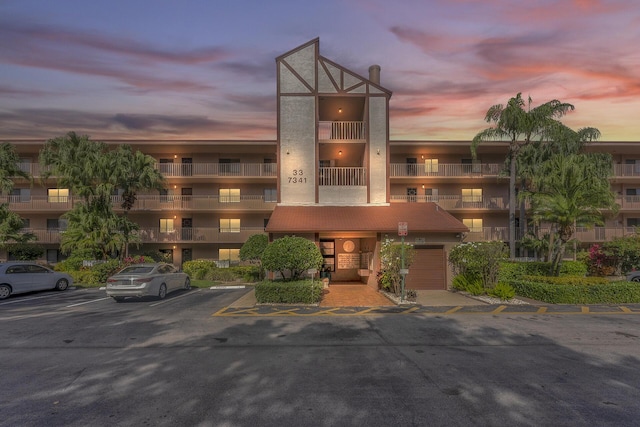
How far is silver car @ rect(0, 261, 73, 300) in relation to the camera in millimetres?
16625

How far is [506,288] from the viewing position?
Answer: 15.3m

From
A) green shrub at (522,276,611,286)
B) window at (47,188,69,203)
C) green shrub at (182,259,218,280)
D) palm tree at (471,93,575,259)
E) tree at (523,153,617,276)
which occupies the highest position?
palm tree at (471,93,575,259)

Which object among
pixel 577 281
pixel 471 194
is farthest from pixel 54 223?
pixel 577 281

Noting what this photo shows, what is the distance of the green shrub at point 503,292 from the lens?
49.6 feet

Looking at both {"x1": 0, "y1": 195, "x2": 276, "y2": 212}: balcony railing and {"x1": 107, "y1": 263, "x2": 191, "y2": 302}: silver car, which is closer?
{"x1": 107, "y1": 263, "x2": 191, "y2": 302}: silver car

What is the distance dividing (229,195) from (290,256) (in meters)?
19.7

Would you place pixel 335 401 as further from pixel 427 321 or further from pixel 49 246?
pixel 49 246

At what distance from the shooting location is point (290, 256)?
14.7 meters

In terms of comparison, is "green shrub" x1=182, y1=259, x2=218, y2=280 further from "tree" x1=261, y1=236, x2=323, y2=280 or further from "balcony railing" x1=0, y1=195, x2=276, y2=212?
"tree" x1=261, y1=236, x2=323, y2=280

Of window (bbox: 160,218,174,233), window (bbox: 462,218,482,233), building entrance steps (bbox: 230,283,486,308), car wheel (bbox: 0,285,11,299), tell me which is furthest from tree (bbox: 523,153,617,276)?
window (bbox: 160,218,174,233)

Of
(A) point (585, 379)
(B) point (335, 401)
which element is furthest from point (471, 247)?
(B) point (335, 401)

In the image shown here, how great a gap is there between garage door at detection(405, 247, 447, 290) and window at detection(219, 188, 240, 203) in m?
18.6

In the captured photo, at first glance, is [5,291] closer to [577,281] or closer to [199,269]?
[199,269]

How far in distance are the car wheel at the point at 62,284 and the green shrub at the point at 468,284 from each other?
2090 cm
